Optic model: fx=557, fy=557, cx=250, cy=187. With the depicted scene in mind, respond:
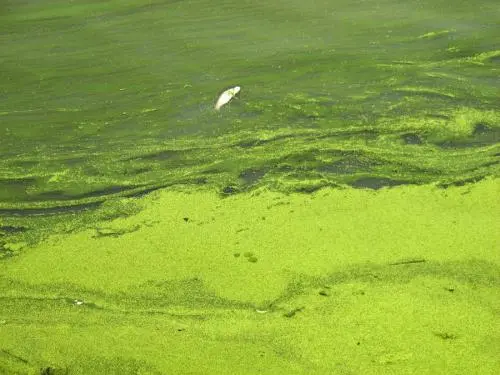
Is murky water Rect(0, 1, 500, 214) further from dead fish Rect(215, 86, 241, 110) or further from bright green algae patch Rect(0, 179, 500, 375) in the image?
bright green algae patch Rect(0, 179, 500, 375)

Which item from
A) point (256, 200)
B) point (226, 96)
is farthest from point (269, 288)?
point (226, 96)

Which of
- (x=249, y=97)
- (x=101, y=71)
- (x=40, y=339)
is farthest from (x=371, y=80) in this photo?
(x=40, y=339)

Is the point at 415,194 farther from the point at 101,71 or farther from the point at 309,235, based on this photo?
the point at 101,71

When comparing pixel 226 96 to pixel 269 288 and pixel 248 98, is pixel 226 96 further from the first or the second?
pixel 269 288

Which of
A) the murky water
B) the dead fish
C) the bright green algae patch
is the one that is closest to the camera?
the bright green algae patch

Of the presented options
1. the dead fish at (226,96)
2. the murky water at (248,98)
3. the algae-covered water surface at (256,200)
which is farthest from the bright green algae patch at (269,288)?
the dead fish at (226,96)

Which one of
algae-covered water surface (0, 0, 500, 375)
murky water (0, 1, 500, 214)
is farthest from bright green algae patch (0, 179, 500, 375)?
murky water (0, 1, 500, 214)

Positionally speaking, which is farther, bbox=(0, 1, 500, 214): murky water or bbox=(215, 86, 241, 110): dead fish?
bbox=(215, 86, 241, 110): dead fish
